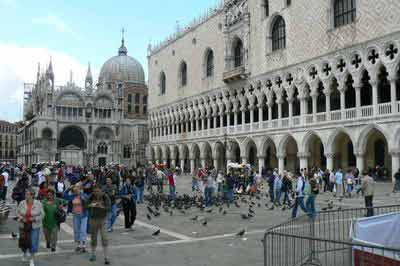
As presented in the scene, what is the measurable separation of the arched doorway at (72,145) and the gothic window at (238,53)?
35.0 m

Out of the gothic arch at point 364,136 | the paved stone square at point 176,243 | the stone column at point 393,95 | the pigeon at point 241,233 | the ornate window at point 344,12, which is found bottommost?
the paved stone square at point 176,243

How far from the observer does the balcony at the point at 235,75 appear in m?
40.0

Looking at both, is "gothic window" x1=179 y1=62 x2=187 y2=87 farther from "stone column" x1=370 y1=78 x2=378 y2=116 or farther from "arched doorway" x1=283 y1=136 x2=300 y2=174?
"stone column" x1=370 y1=78 x2=378 y2=116

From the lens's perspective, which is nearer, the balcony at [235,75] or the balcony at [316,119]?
the balcony at [316,119]

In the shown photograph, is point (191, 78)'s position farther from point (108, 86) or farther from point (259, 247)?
point (259, 247)

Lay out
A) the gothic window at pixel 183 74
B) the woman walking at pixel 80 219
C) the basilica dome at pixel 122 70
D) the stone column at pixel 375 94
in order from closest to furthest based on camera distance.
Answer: the woman walking at pixel 80 219 → the stone column at pixel 375 94 → the gothic window at pixel 183 74 → the basilica dome at pixel 122 70

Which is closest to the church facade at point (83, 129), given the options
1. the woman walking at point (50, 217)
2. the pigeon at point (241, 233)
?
the pigeon at point (241, 233)

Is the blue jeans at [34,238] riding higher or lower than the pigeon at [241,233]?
higher

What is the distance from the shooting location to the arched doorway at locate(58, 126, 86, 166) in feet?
228

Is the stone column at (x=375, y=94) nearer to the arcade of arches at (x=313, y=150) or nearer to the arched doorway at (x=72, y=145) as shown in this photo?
the arcade of arches at (x=313, y=150)

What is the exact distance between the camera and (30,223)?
815 centimetres

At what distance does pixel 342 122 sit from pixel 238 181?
10.0 m

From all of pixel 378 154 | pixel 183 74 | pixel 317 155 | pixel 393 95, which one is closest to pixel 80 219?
pixel 393 95

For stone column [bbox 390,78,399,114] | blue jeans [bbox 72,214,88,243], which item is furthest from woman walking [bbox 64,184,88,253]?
stone column [bbox 390,78,399,114]
